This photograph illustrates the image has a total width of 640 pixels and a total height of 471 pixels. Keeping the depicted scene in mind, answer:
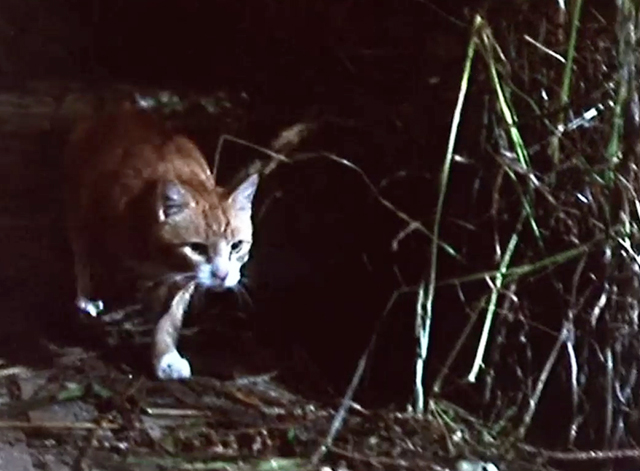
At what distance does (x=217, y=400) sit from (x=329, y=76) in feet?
1.53

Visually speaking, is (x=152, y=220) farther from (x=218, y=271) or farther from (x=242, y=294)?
(x=242, y=294)

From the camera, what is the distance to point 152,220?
1403 millimetres

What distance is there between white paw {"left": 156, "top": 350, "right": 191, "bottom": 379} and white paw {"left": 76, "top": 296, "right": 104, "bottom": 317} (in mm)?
158

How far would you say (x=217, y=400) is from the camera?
137 centimetres

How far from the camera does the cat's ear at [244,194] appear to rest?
56.3 inches

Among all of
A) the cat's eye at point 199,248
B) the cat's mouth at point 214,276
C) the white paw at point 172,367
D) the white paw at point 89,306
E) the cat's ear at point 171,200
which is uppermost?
the cat's ear at point 171,200

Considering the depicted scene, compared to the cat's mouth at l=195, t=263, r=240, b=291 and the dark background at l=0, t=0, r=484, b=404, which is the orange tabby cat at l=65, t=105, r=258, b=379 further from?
the dark background at l=0, t=0, r=484, b=404

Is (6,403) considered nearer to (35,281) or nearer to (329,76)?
(35,281)

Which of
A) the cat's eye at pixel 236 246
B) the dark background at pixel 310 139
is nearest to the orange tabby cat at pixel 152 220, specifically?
the cat's eye at pixel 236 246

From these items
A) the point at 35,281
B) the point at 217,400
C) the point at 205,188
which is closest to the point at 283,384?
the point at 217,400

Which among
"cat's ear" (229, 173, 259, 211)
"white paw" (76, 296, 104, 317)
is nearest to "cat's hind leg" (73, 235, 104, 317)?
"white paw" (76, 296, 104, 317)

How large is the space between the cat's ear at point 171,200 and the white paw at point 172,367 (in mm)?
185

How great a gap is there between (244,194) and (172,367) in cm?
25

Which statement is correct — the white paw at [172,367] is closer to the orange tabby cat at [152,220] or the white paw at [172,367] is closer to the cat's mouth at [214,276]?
the orange tabby cat at [152,220]
